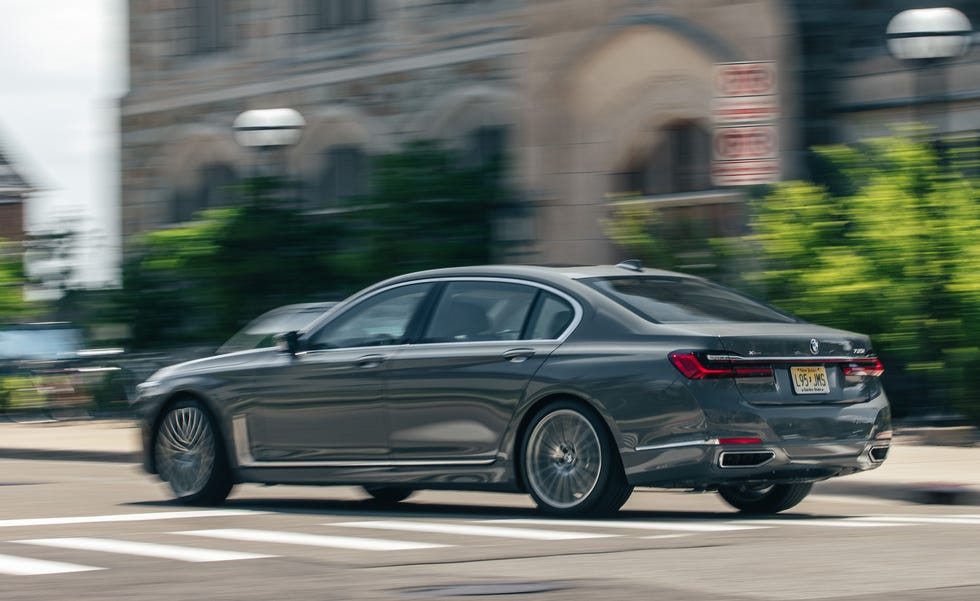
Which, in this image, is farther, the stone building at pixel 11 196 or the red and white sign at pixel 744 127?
the stone building at pixel 11 196

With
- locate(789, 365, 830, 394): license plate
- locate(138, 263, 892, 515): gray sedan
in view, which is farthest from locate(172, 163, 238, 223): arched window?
locate(789, 365, 830, 394): license plate

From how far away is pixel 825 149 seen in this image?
1817 centimetres

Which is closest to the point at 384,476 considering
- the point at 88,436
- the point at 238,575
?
the point at 238,575

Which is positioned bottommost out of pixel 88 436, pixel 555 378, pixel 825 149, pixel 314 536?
pixel 88 436

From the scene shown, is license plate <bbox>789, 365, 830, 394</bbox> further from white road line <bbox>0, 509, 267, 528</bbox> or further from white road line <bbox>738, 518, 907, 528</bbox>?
white road line <bbox>0, 509, 267, 528</bbox>

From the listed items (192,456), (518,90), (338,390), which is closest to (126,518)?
(192,456)

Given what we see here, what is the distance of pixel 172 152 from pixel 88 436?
11896mm

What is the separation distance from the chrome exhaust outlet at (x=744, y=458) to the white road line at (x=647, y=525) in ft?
1.07

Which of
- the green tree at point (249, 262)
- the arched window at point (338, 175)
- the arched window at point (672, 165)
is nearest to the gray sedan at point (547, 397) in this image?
the green tree at point (249, 262)

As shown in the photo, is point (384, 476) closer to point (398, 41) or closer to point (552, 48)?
point (552, 48)

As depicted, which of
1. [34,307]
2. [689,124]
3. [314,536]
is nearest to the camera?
[314,536]

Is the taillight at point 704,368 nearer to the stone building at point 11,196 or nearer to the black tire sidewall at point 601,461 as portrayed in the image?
the black tire sidewall at point 601,461

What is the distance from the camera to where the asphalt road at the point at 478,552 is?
7.34 m

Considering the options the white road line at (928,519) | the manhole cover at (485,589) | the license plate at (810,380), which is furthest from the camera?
the white road line at (928,519)
